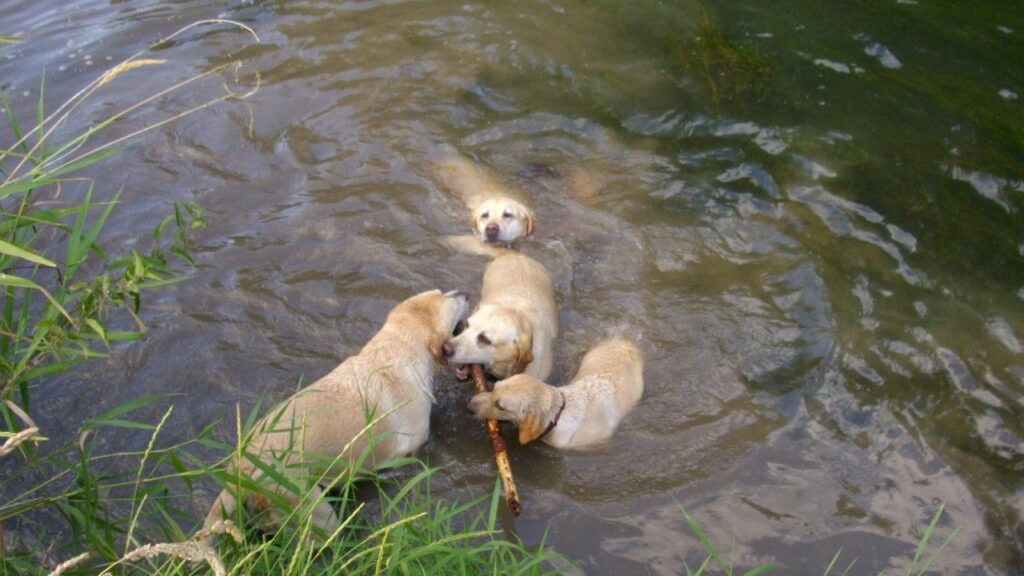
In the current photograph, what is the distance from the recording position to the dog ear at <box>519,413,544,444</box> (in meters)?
4.75

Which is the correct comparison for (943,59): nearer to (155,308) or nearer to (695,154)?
(695,154)

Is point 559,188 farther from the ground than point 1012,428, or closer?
farther from the ground

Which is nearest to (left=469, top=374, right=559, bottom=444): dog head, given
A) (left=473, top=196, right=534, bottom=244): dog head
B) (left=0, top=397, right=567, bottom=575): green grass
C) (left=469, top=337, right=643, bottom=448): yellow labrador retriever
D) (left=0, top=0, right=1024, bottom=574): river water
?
(left=469, top=337, right=643, bottom=448): yellow labrador retriever

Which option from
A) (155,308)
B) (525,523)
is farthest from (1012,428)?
(155,308)

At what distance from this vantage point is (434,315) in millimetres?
5219

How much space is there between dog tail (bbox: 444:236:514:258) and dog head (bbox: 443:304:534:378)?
1.19m

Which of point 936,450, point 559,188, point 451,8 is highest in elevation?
point 451,8

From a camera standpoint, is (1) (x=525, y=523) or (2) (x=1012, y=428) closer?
(1) (x=525, y=523)

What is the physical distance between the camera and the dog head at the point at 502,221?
6.52 m

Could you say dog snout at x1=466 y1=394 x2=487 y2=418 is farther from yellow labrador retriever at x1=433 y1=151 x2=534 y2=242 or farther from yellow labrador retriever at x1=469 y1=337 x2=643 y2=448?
yellow labrador retriever at x1=433 y1=151 x2=534 y2=242

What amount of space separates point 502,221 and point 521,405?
7.04 feet

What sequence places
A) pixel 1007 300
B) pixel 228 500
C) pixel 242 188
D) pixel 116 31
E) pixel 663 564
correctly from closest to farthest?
pixel 228 500, pixel 663 564, pixel 1007 300, pixel 242 188, pixel 116 31

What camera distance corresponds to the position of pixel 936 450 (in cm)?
475

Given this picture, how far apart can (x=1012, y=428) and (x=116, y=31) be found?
28.6ft
